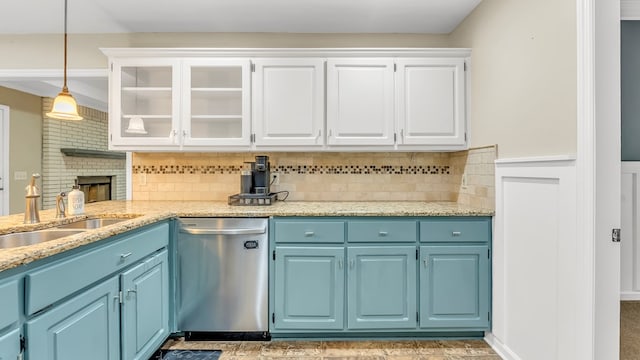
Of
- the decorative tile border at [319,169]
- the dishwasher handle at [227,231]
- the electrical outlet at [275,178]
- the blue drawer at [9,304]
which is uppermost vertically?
the decorative tile border at [319,169]

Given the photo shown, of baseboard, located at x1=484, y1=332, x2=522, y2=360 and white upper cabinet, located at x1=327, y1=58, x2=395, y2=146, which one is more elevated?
white upper cabinet, located at x1=327, y1=58, x2=395, y2=146

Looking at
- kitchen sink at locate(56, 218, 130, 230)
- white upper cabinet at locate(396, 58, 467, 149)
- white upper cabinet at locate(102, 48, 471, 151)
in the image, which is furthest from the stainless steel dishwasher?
white upper cabinet at locate(396, 58, 467, 149)

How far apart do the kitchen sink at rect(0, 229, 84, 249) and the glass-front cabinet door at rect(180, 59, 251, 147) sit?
3.64 ft

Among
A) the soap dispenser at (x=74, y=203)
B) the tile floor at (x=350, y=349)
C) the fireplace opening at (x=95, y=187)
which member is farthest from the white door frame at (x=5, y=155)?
the tile floor at (x=350, y=349)

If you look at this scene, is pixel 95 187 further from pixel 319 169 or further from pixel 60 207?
pixel 319 169

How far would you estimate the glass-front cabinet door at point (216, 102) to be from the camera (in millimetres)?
2775

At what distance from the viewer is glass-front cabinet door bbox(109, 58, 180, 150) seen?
2787 mm

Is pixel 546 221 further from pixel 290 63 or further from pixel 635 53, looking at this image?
pixel 290 63

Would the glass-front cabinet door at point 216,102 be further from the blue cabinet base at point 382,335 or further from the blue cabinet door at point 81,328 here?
the blue cabinet base at point 382,335

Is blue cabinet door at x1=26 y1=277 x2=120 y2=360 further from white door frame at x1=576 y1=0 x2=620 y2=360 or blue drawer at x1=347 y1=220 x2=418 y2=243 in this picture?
white door frame at x1=576 y1=0 x2=620 y2=360

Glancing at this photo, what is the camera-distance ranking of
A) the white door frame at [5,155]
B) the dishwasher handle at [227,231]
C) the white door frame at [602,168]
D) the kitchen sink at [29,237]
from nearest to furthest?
the white door frame at [602,168]
the kitchen sink at [29,237]
the dishwasher handle at [227,231]
the white door frame at [5,155]

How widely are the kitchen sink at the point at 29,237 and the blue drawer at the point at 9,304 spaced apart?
31.7 inches

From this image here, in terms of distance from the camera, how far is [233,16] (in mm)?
2805

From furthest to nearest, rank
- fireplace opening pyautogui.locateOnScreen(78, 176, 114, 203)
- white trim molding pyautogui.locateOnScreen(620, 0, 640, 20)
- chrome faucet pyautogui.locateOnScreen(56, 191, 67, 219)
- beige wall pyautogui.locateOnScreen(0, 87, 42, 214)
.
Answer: fireplace opening pyautogui.locateOnScreen(78, 176, 114, 203) < beige wall pyautogui.locateOnScreen(0, 87, 42, 214) < chrome faucet pyautogui.locateOnScreen(56, 191, 67, 219) < white trim molding pyautogui.locateOnScreen(620, 0, 640, 20)
